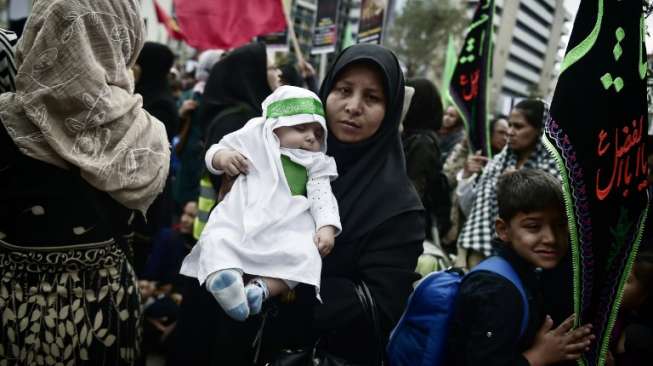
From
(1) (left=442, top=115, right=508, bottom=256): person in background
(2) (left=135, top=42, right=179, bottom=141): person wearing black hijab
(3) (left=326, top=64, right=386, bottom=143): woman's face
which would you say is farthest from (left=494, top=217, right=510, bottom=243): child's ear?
(2) (left=135, top=42, right=179, bottom=141): person wearing black hijab

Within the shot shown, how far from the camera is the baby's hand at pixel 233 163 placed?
1670 mm

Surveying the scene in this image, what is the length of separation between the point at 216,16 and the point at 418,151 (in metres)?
2.81

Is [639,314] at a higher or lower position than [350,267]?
lower

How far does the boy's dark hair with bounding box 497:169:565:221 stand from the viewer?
1.74m

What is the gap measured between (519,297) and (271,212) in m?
0.86

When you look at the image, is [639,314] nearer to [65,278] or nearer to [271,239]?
[271,239]

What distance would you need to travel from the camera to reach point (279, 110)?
68.6 inches

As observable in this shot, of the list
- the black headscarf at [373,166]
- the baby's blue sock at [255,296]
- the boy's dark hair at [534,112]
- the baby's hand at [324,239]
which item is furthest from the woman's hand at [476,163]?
the baby's blue sock at [255,296]

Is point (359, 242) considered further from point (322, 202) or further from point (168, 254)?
point (168, 254)

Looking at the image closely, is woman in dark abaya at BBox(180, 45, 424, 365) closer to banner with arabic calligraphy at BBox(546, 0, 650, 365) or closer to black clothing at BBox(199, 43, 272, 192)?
banner with arabic calligraphy at BBox(546, 0, 650, 365)

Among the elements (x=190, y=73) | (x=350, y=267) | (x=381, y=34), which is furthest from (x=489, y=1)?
(x=190, y=73)

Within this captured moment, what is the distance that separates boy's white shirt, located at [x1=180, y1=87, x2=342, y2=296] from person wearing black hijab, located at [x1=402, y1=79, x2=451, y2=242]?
69.0 inches

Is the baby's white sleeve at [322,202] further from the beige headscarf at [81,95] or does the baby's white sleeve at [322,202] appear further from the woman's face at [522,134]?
the woman's face at [522,134]

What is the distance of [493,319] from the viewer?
153cm
